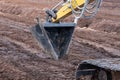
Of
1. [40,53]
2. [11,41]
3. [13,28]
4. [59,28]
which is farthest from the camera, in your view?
[13,28]

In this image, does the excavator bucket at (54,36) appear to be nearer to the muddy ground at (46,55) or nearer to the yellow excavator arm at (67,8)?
the yellow excavator arm at (67,8)

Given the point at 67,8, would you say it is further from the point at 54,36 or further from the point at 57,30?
the point at 54,36

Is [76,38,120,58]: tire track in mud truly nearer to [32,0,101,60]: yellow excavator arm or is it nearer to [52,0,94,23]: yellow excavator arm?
[32,0,101,60]: yellow excavator arm

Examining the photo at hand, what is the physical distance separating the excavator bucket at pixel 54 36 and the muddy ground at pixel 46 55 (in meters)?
0.48

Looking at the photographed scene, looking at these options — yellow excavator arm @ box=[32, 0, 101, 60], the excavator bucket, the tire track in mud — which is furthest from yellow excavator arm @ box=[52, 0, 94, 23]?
the tire track in mud

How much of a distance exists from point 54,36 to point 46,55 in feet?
4.98

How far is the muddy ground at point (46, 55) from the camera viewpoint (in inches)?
315

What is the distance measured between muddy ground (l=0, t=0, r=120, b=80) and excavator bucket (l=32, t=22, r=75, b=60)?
18.7 inches

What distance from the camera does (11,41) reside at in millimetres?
11703

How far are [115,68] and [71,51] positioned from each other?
17.0 feet

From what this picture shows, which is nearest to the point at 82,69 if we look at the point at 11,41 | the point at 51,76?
the point at 51,76

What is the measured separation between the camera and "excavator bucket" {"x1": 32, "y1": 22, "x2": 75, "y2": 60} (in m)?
8.08

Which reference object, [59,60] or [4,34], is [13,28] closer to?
[4,34]

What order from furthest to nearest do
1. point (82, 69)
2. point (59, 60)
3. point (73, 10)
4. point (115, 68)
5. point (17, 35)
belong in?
point (17, 35), point (59, 60), point (73, 10), point (82, 69), point (115, 68)
